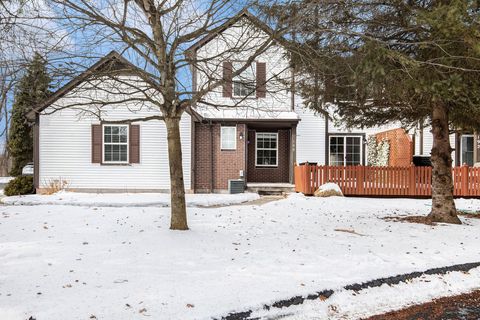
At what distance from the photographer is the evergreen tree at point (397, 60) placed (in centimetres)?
551

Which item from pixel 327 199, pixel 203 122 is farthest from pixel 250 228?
pixel 203 122

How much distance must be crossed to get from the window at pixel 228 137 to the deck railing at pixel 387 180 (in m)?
3.36

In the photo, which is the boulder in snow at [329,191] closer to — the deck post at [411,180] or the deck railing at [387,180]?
the deck railing at [387,180]

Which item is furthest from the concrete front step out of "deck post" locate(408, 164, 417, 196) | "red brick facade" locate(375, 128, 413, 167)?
"red brick facade" locate(375, 128, 413, 167)

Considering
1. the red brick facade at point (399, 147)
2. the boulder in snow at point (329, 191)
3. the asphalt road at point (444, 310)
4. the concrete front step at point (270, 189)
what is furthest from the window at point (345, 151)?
the asphalt road at point (444, 310)

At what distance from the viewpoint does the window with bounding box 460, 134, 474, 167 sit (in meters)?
17.7

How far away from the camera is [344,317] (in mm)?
3566

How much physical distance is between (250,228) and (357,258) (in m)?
2.51

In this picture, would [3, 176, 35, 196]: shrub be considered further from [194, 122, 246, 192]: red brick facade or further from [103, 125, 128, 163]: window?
[194, 122, 246, 192]: red brick facade

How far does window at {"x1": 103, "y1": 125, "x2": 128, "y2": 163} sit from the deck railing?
7.22 m

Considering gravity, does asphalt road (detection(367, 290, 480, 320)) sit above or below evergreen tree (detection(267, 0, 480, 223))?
below

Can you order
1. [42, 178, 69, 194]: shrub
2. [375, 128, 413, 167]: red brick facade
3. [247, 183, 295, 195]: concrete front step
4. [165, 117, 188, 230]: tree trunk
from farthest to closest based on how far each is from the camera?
[375, 128, 413, 167]: red brick facade < [247, 183, 295, 195]: concrete front step < [42, 178, 69, 194]: shrub < [165, 117, 188, 230]: tree trunk

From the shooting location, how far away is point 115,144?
14.9 meters

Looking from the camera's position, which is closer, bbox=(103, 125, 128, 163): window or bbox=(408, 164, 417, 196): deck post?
bbox=(408, 164, 417, 196): deck post
